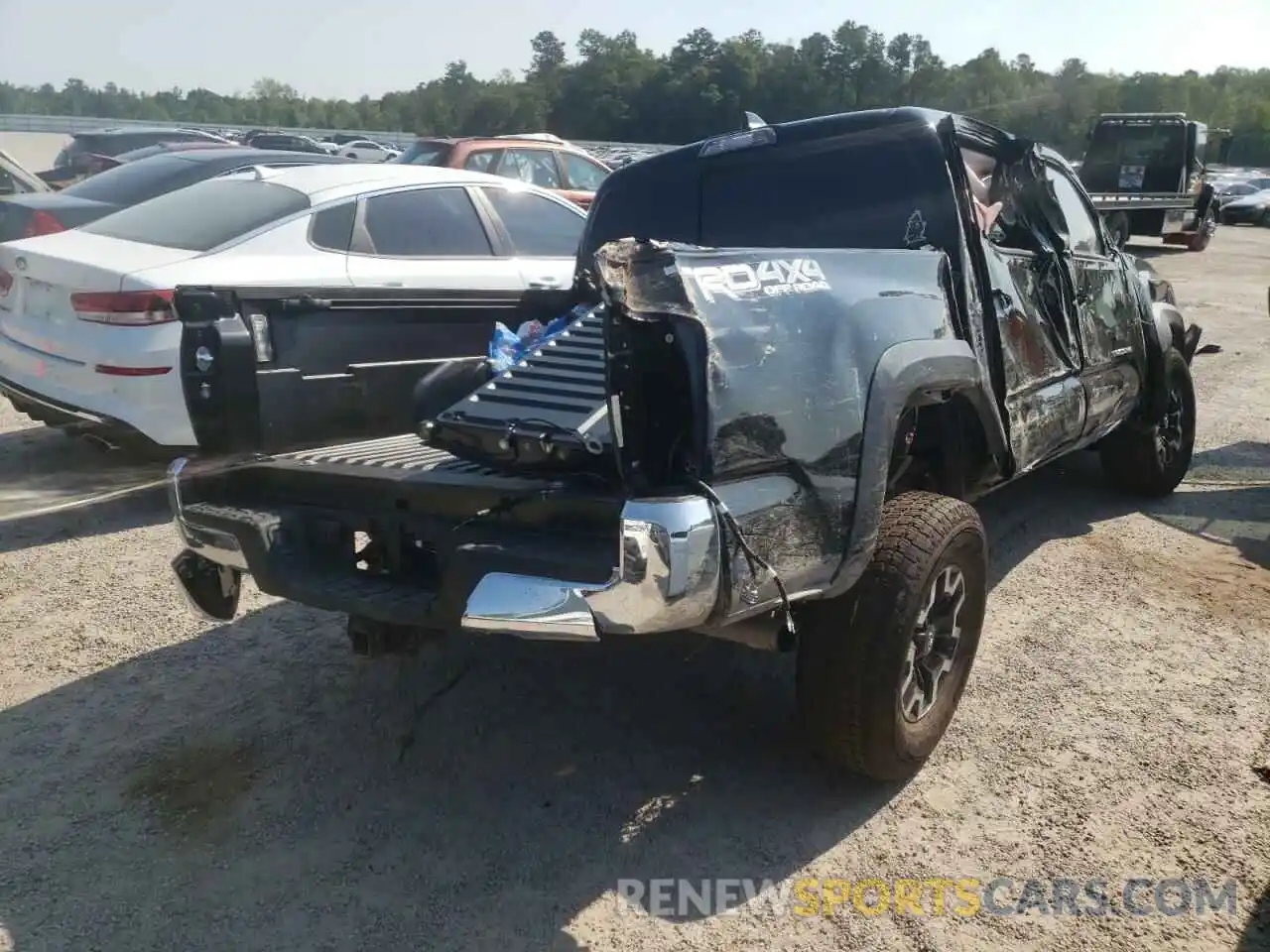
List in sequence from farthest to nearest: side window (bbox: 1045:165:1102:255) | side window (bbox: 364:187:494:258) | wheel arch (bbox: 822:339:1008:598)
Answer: side window (bbox: 364:187:494:258), side window (bbox: 1045:165:1102:255), wheel arch (bbox: 822:339:1008:598)

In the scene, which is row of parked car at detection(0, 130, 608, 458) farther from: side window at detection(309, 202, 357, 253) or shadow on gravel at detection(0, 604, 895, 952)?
shadow on gravel at detection(0, 604, 895, 952)

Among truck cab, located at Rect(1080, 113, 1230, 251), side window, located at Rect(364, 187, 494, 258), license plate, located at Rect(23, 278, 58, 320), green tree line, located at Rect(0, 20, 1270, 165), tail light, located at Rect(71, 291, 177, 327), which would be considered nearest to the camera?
tail light, located at Rect(71, 291, 177, 327)

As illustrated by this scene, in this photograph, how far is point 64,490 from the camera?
→ 20.0 feet

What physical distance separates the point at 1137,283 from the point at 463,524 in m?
4.26

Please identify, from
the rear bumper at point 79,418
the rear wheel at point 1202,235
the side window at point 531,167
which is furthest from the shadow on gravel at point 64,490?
the rear wheel at point 1202,235

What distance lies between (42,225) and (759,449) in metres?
7.25

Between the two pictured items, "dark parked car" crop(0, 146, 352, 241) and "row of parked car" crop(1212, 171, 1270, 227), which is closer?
"dark parked car" crop(0, 146, 352, 241)

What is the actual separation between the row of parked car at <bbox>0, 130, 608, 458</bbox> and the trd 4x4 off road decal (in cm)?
169

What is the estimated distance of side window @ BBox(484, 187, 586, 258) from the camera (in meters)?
6.83

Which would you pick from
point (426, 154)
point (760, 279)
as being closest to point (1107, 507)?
point (760, 279)

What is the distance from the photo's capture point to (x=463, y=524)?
2.93m

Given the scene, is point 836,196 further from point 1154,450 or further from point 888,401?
point 1154,450

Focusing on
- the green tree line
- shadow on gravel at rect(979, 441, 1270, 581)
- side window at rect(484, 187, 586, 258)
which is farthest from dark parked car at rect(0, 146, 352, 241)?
the green tree line

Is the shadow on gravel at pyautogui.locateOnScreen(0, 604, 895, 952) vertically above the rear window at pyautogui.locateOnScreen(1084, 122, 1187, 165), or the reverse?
the rear window at pyautogui.locateOnScreen(1084, 122, 1187, 165)
